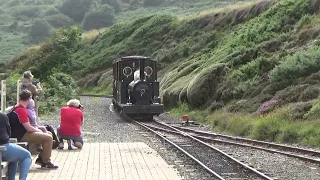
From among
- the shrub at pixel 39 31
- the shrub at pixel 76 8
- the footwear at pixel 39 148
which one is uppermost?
the shrub at pixel 76 8

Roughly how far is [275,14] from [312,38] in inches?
388

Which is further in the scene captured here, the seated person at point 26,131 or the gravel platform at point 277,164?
the gravel platform at point 277,164

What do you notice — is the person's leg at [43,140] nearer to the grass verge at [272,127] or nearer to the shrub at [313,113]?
the grass verge at [272,127]

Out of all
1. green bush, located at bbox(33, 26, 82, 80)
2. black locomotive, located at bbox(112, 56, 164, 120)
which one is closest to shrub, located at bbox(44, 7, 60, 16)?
green bush, located at bbox(33, 26, 82, 80)

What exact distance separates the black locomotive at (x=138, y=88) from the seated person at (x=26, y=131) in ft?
54.2

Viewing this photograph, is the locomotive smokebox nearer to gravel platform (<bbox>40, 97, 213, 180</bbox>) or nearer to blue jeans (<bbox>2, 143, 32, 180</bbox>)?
gravel platform (<bbox>40, 97, 213, 180</bbox>)

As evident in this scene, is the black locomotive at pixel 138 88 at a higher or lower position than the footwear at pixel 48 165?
higher

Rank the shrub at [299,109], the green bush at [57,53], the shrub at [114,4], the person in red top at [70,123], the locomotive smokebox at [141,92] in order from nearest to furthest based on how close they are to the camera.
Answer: the person in red top at [70,123] < the shrub at [299,109] < the locomotive smokebox at [141,92] < the green bush at [57,53] < the shrub at [114,4]

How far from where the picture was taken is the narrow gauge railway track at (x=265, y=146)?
1470 cm

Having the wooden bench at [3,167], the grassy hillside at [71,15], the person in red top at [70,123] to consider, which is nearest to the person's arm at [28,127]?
the wooden bench at [3,167]

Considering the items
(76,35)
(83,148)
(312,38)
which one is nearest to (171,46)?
(76,35)

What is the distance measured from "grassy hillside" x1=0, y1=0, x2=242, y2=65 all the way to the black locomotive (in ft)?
235

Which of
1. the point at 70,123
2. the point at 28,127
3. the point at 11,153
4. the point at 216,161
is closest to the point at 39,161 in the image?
the point at 28,127

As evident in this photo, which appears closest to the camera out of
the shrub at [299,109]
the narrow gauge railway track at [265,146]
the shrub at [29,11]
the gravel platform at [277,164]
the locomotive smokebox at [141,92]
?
the gravel platform at [277,164]
